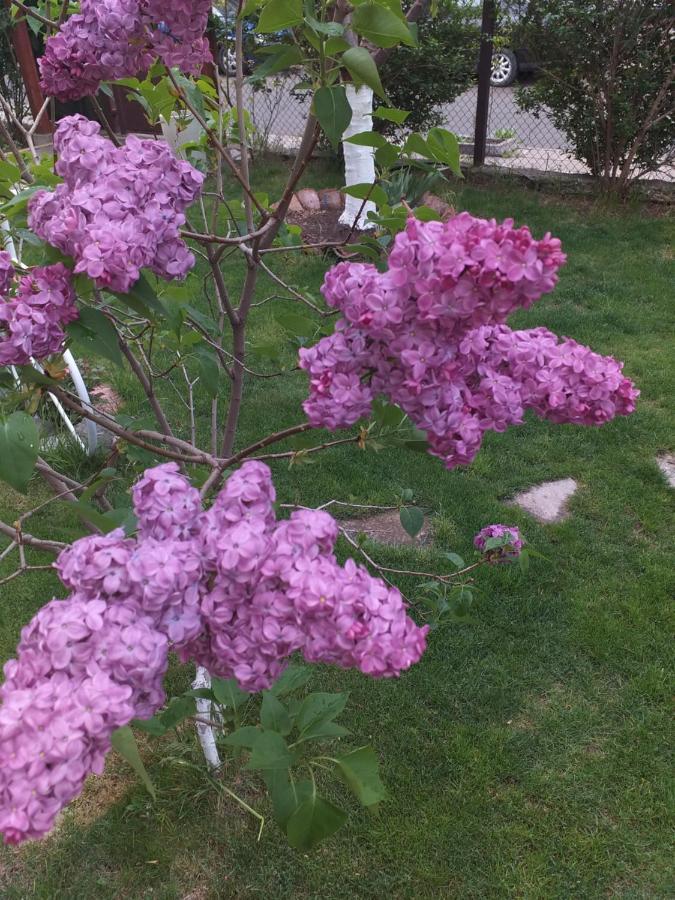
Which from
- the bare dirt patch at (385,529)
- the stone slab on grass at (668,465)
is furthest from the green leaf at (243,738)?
the stone slab on grass at (668,465)

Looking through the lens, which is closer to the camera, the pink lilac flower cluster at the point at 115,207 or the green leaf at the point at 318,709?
the pink lilac flower cluster at the point at 115,207

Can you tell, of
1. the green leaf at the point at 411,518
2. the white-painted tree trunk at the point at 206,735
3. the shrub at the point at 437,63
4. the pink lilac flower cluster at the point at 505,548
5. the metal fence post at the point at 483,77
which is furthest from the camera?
the shrub at the point at 437,63

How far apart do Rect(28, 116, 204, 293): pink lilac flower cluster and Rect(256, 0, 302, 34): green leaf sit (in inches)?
9.8

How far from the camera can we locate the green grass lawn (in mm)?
2006

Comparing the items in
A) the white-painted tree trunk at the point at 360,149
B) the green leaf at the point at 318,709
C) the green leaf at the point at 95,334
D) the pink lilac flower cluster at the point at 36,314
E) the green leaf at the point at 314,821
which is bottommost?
the green leaf at the point at 318,709

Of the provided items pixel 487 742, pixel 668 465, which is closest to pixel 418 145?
pixel 487 742

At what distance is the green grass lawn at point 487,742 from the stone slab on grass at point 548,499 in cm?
5

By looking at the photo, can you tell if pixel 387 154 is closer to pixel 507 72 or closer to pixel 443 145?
pixel 443 145

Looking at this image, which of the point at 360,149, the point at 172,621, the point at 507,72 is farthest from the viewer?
the point at 507,72

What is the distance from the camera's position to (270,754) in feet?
4.27

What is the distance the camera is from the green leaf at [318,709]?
1.55 m

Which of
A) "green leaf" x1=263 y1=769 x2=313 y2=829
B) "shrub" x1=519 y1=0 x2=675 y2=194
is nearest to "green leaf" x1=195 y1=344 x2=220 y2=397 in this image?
"green leaf" x1=263 y1=769 x2=313 y2=829

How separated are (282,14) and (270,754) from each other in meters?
1.15

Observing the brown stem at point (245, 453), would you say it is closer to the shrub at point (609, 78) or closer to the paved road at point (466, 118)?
the shrub at point (609, 78)
